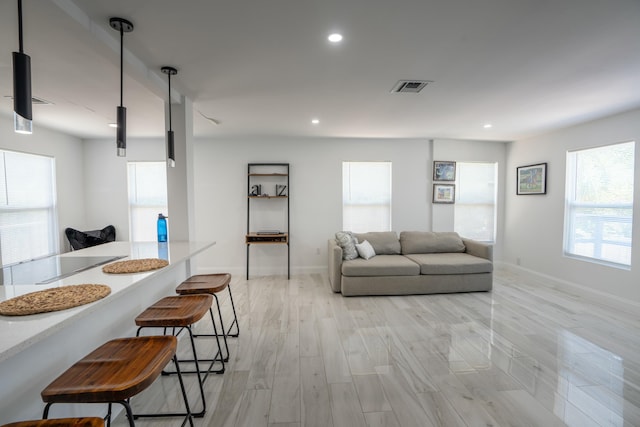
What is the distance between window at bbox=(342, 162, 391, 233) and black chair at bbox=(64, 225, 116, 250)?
4088 mm

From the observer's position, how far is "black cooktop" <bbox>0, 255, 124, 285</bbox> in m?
1.49

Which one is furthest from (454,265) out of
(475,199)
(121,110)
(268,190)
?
(121,110)

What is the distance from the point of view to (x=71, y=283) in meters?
1.45

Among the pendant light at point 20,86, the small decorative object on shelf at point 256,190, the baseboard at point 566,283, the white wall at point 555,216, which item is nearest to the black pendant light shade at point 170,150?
the pendant light at point 20,86

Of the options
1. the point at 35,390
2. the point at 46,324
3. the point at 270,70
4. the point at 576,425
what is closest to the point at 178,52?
the point at 270,70

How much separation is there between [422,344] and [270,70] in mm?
2803

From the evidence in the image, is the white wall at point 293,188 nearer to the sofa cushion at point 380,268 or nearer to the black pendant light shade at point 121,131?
the sofa cushion at point 380,268

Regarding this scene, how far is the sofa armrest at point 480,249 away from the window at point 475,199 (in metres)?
0.82

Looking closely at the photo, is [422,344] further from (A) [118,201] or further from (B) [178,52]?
(A) [118,201]

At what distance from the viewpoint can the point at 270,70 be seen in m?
2.46

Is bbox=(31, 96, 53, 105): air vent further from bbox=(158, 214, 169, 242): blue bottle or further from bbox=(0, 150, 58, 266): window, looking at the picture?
bbox=(158, 214, 169, 242): blue bottle

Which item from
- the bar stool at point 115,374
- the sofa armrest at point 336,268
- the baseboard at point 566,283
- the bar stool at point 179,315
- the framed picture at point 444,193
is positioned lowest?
the baseboard at point 566,283

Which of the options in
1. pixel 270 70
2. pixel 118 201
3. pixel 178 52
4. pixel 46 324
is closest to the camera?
pixel 46 324

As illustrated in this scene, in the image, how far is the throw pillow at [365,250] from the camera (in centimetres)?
442
